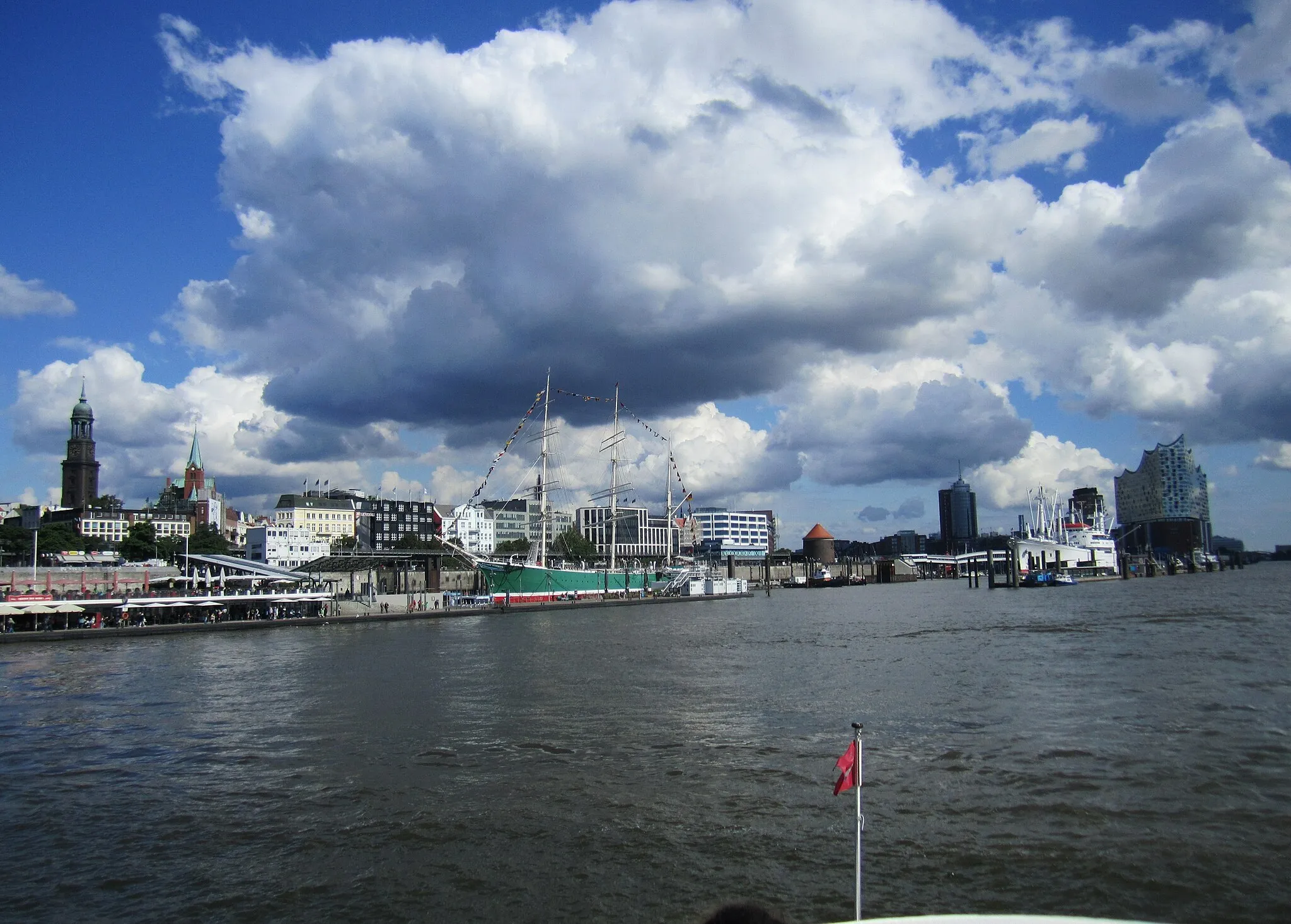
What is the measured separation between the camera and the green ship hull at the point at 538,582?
11281cm

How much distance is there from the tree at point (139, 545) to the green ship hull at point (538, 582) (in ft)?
179

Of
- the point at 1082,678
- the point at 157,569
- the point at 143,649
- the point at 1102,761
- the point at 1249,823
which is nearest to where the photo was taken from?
the point at 1249,823

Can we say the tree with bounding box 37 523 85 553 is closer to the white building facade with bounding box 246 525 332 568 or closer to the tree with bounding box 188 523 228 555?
the tree with bounding box 188 523 228 555

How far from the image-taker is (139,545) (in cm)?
13025

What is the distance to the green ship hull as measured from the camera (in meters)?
113

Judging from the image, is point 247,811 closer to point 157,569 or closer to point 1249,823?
point 1249,823

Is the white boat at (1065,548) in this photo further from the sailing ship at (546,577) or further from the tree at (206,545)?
the tree at (206,545)

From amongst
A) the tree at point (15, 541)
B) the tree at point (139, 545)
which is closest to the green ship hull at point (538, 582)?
the tree at point (139, 545)

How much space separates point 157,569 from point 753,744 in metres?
122

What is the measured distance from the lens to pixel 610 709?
2867 centimetres

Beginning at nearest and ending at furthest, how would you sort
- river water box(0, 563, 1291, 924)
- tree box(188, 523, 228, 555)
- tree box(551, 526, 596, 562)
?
river water box(0, 563, 1291, 924) → tree box(188, 523, 228, 555) → tree box(551, 526, 596, 562)

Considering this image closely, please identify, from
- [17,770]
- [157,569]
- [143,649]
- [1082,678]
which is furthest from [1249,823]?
[157,569]

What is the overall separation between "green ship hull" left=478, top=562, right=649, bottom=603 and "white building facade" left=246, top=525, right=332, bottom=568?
2499 inches

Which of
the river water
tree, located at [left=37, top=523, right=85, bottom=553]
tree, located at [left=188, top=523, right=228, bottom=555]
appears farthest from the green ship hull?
tree, located at [left=37, top=523, right=85, bottom=553]
